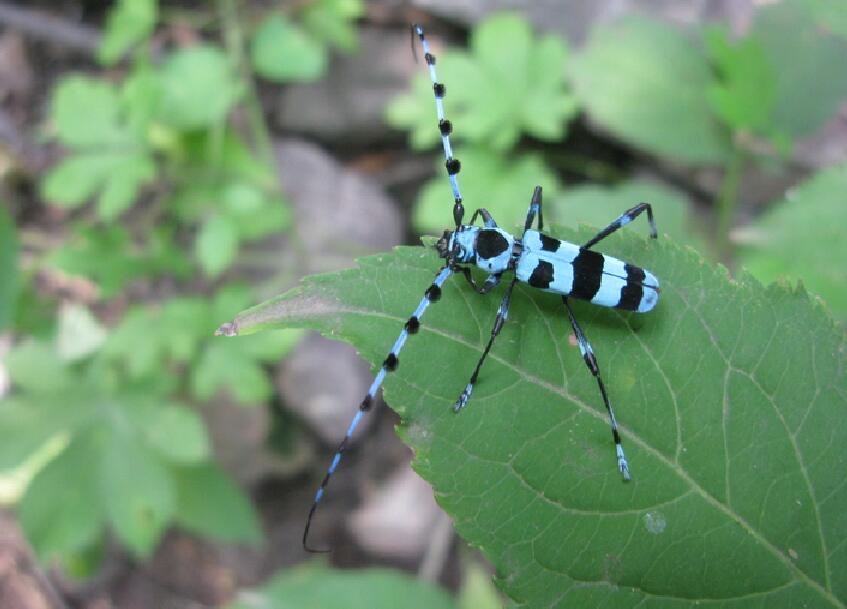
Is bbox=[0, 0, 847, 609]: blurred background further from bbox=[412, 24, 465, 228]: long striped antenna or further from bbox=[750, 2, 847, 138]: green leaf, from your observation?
bbox=[412, 24, 465, 228]: long striped antenna

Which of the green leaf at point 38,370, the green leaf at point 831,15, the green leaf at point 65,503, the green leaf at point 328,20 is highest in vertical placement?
the green leaf at point 328,20

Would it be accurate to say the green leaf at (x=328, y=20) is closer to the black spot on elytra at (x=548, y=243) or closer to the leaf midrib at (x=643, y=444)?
the black spot on elytra at (x=548, y=243)

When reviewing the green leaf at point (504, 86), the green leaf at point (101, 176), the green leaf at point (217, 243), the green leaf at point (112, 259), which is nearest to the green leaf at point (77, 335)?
the green leaf at point (112, 259)

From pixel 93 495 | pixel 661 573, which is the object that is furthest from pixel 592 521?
pixel 93 495

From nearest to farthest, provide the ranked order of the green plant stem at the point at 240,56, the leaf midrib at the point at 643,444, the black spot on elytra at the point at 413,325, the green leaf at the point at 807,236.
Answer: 1. the leaf midrib at the point at 643,444
2. the black spot on elytra at the point at 413,325
3. the green leaf at the point at 807,236
4. the green plant stem at the point at 240,56

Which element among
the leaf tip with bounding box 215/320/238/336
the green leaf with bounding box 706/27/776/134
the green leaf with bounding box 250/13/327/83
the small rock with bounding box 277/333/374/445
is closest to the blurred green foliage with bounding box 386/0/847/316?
the green leaf with bounding box 706/27/776/134

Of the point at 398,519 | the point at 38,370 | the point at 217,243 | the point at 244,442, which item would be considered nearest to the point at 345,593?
the point at 398,519

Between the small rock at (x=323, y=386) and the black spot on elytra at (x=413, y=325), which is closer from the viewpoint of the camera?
the black spot on elytra at (x=413, y=325)
